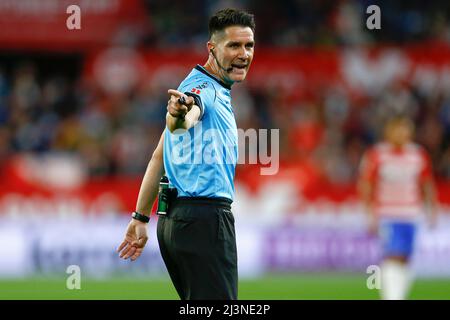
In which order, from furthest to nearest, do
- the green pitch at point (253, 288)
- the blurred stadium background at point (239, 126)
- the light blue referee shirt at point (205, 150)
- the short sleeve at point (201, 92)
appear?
1. the blurred stadium background at point (239, 126)
2. the green pitch at point (253, 288)
3. the light blue referee shirt at point (205, 150)
4. the short sleeve at point (201, 92)

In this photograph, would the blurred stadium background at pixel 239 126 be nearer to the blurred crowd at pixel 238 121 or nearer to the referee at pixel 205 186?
the blurred crowd at pixel 238 121

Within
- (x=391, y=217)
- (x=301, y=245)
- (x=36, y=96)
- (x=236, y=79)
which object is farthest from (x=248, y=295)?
(x=36, y=96)

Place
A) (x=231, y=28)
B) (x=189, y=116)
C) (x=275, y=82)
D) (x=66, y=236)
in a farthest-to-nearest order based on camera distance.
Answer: (x=275, y=82) → (x=66, y=236) → (x=231, y=28) → (x=189, y=116)

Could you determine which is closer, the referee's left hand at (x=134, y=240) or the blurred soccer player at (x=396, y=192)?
the referee's left hand at (x=134, y=240)

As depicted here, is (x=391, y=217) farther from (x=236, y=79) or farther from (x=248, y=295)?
(x=236, y=79)

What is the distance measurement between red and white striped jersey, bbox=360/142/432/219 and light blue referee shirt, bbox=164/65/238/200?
593 cm

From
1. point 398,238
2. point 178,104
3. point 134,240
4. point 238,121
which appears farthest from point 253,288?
point 178,104

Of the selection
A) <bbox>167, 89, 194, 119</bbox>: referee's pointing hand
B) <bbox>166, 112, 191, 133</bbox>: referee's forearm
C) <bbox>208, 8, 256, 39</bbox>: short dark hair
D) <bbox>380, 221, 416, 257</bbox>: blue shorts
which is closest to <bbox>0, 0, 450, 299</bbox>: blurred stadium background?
<bbox>380, 221, 416, 257</bbox>: blue shorts

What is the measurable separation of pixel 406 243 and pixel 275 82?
23.4ft

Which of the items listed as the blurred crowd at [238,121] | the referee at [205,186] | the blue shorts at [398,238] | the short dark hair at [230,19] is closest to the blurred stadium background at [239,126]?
the blurred crowd at [238,121]

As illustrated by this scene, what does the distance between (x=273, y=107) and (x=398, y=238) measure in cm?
643

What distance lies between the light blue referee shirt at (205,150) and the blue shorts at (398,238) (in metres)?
5.84

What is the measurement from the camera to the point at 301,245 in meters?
14.6

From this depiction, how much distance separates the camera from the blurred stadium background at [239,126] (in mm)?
14172
